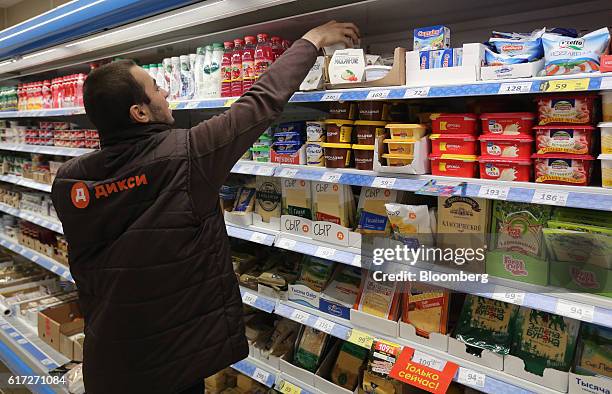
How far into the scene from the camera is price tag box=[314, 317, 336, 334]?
2.03 meters

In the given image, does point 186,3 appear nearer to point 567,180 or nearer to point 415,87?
point 415,87

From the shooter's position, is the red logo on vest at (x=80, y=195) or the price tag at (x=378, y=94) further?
the price tag at (x=378, y=94)

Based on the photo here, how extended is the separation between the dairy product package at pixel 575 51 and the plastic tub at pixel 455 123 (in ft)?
0.95

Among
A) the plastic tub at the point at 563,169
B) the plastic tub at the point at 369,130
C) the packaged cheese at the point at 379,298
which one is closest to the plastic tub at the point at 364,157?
the plastic tub at the point at 369,130

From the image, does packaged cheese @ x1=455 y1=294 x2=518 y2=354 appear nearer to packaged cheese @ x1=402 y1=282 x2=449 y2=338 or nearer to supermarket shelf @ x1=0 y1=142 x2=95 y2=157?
packaged cheese @ x1=402 y1=282 x2=449 y2=338

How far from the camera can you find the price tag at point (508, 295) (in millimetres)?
1495

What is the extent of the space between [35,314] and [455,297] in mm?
3411

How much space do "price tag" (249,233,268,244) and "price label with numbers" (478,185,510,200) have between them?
109cm

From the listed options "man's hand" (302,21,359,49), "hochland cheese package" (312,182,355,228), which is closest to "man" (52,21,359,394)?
"man's hand" (302,21,359,49)

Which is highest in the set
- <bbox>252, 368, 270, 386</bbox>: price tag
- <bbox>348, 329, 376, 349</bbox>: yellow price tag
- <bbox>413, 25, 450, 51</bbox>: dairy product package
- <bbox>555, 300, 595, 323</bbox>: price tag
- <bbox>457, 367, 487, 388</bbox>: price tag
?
<bbox>413, 25, 450, 51</bbox>: dairy product package

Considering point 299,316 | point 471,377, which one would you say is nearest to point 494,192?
point 471,377

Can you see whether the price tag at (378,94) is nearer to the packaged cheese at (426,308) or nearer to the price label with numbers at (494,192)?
the price label with numbers at (494,192)

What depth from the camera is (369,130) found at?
1886 mm

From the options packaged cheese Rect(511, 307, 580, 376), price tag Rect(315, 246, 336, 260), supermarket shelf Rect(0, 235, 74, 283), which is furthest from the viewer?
supermarket shelf Rect(0, 235, 74, 283)
